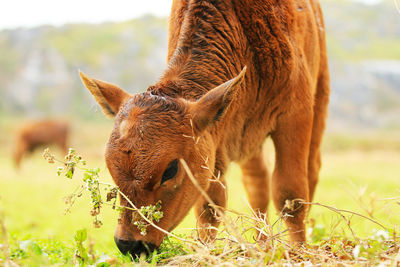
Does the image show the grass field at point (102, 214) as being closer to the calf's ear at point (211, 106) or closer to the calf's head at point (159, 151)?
the calf's head at point (159, 151)

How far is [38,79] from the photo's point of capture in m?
84.4

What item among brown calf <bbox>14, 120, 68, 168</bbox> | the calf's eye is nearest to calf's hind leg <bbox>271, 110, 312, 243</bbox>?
the calf's eye

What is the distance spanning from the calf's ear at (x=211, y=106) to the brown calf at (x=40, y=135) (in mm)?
24723

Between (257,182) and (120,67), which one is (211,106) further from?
(120,67)

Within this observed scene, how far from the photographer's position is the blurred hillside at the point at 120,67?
254ft

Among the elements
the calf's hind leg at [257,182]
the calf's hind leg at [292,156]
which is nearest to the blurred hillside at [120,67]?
the calf's hind leg at [257,182]

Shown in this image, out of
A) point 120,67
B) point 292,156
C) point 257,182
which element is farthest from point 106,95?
point 120,67

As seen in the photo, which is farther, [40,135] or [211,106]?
[40,135]

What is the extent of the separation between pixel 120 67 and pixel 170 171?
88.8 metres

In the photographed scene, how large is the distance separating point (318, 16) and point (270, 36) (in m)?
1.53

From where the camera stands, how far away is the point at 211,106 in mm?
3609

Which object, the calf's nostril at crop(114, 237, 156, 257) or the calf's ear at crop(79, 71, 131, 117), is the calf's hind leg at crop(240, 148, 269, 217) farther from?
the calf's nostril at crop(114, 237, 156, 257)

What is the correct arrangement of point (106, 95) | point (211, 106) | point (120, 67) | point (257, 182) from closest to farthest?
point (211, 106) → point (106, 95) → point (257, 182) → point (120, 67)

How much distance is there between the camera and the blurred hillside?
77438 millimetres
